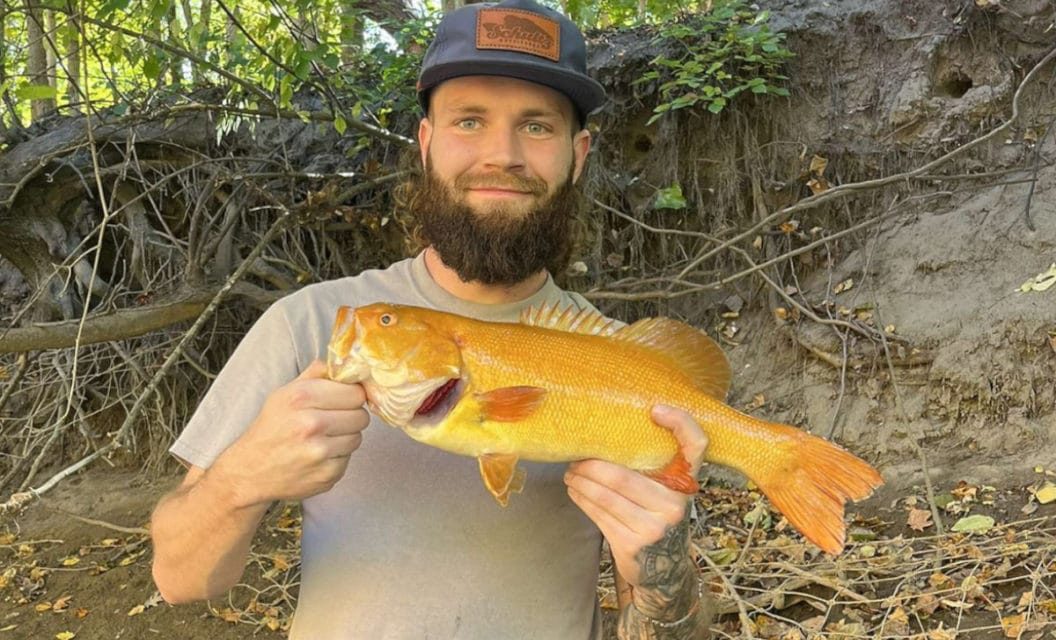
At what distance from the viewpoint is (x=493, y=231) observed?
2.29 meters

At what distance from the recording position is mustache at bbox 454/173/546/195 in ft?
7.54

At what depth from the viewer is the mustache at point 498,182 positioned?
2.30 meters

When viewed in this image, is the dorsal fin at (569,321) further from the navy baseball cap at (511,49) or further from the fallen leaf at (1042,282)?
the fallen leaf at (1042,282)

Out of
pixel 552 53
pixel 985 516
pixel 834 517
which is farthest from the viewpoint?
pixel 985 516

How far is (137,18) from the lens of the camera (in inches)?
173

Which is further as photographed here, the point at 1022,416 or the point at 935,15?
the point at 935,15

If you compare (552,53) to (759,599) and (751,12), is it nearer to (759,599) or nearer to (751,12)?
(759,599)

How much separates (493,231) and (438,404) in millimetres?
698

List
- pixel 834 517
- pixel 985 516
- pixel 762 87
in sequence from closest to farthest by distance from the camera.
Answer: pixel 834 517, pixel 985 516, pixel 762 87

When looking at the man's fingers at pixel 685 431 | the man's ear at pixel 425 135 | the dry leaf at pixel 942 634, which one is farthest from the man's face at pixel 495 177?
the dry leaf at pixel 942 634

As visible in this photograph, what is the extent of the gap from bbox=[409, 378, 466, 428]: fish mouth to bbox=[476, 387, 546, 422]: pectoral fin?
52mm

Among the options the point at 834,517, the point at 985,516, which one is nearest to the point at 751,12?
the point at 985,516

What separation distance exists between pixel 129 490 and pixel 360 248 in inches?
112

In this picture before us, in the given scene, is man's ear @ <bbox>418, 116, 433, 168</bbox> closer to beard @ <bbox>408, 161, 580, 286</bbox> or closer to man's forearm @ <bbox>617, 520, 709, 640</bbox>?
beard @ <bbox>408, 161, 580, 286</bbox>
